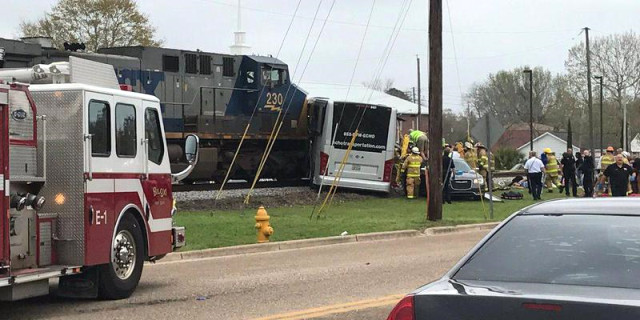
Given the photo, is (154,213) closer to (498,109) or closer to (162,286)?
(162,286)

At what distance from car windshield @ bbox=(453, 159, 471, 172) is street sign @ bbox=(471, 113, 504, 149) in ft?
19.1

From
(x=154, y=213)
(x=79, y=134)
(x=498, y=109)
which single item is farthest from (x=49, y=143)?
(x=498, y=109)

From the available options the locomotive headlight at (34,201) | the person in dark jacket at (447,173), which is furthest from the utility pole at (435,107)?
the locomotive headlight at (34,201)

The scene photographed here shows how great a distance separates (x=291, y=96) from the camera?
92.1 ft

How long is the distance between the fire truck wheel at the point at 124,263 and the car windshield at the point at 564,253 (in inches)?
237

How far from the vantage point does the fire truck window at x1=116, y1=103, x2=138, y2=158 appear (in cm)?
986

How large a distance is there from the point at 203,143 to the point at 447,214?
7.74 meters

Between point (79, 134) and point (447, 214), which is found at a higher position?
point (79, 134)

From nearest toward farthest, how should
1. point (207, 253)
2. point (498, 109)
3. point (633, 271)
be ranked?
point (633, 271) → point (207, 253) → point (498, 109)

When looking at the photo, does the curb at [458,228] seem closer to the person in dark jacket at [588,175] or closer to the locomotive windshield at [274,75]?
the locomotive windshield at [274,75]

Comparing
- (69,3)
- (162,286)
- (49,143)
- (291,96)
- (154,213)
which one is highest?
(69,3)

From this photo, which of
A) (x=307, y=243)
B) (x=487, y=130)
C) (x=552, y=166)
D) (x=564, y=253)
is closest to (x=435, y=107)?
(x=487, y=130)

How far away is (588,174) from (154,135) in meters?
23.7

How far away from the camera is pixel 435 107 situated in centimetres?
2027
